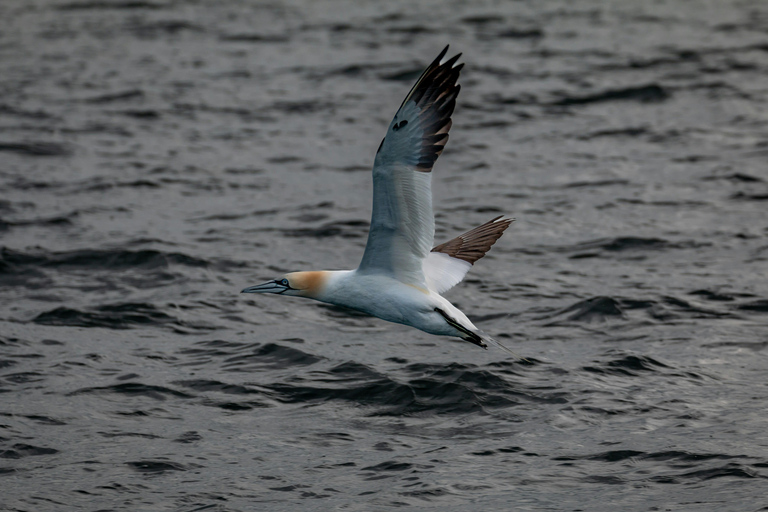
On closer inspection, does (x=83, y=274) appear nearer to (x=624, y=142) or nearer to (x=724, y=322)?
(x=724, y=322)

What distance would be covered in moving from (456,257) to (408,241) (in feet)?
3.49

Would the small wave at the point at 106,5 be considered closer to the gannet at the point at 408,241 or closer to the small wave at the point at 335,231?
the small wave at the point at 335,231

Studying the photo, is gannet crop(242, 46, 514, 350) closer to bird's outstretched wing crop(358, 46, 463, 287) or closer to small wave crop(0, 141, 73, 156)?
bird's outstretched wing crop(358, 46, 463, 287)

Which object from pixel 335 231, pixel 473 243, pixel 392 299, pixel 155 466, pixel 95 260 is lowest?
pixel 155 466

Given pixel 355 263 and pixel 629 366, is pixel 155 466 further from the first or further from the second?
pixel 355 263

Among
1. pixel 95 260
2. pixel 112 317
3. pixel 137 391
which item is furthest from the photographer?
pixel 95 260

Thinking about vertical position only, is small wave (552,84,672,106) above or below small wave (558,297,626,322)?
above

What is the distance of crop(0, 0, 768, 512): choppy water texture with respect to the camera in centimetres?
868

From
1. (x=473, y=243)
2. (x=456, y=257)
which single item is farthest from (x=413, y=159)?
(x=473, y=243)

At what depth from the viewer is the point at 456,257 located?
947 centimetres

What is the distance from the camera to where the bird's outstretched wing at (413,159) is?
7.84m

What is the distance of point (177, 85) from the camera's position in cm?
2083

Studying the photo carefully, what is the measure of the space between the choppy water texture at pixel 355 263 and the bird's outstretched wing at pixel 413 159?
190 cm

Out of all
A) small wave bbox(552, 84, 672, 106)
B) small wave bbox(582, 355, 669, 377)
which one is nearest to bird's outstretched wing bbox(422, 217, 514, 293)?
small wave bbox(582, 355, 669, 377)
